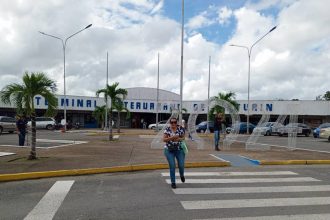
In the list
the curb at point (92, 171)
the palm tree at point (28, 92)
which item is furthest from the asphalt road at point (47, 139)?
the curb at point (92, 171)

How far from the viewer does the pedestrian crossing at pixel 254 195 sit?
684 cm

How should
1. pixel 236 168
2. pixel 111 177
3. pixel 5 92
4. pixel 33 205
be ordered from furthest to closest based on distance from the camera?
1. pixel 5 92
2. pixel 236 168
3. pixel 111 177
4. pixel 33 205

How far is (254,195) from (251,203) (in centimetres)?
77

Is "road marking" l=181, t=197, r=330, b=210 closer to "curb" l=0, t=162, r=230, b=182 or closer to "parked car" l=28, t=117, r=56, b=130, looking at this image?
"curb" l=0, t=162, r=230, b=182

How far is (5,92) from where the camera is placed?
44.3 feet

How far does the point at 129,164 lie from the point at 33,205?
5314mm

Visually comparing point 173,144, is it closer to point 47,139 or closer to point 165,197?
point 165,197

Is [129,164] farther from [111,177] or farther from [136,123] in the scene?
[136,123]

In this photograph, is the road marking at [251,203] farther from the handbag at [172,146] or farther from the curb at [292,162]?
the curb at [292,162]

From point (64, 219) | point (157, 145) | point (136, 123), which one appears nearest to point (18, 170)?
point (64, 219)

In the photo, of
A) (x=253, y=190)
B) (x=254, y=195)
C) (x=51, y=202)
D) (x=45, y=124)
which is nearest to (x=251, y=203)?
(x=254, y=195)

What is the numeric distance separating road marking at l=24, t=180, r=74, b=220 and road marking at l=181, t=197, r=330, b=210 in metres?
2.37

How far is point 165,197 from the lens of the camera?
801 centimetres

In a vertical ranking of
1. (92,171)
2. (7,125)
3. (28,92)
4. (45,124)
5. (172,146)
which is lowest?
(92,171)
